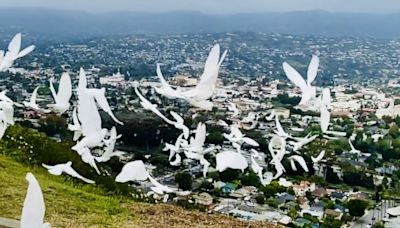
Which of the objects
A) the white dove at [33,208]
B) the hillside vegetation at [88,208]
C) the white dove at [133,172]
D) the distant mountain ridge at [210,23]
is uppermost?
the white dove at [33,208]

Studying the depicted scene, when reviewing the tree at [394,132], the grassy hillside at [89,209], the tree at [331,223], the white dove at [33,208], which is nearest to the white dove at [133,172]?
the white dove at [33,208]

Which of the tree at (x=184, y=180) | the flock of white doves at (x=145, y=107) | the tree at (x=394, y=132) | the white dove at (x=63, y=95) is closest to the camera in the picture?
the flock of white doves at (x=145, y=107)

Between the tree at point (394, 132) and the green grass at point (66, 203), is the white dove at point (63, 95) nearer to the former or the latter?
the green grass at point (66, 203)

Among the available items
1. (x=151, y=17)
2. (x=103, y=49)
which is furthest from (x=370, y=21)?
(x=103, y=49)

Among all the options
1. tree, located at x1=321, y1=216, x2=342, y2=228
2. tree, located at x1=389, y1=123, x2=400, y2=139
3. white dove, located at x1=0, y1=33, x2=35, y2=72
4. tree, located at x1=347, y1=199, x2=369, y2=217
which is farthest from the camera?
tree, located at x1=389, y1=123, x2=400, y2=139

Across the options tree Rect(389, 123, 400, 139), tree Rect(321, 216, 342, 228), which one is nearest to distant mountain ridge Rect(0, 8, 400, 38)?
tree Rect(389, 123, 400, 139)

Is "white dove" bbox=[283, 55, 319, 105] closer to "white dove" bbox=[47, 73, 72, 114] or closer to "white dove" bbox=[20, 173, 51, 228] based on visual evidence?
"white dove" bbox=[47, 73, 72, 114]
